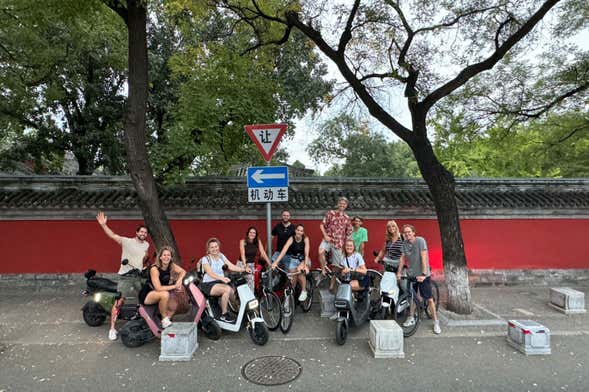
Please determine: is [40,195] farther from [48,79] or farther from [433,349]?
[433,349]

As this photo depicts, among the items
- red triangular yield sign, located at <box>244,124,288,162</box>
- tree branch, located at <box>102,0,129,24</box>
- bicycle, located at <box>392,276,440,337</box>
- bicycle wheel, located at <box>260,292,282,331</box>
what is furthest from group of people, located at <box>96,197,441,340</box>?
tree branch, located at <box>102,0,129,24</box>

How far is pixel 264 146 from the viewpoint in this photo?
4746 mm

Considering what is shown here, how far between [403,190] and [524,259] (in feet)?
10.3

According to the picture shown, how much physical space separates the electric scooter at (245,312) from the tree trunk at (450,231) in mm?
3284

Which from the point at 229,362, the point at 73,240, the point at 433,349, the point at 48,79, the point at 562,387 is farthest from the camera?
the point at 48,79

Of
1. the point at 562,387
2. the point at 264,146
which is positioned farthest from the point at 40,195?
the point at 562,387

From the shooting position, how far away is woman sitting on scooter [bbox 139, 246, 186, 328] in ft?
14.6

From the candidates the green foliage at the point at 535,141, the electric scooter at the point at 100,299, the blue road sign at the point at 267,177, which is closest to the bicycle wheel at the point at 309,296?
the blue road sign at the point at 267,177

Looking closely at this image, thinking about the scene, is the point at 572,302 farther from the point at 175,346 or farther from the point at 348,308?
the point at 175,346

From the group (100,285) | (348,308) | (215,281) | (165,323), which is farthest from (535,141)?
Answer: (100,285)

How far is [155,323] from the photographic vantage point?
442 cm

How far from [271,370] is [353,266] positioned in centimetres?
201

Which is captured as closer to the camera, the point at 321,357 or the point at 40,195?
the point at 321,357

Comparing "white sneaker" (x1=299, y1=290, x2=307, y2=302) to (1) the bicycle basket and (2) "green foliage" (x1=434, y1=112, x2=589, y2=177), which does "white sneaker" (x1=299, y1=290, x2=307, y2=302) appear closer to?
(1) the bicycle basket
